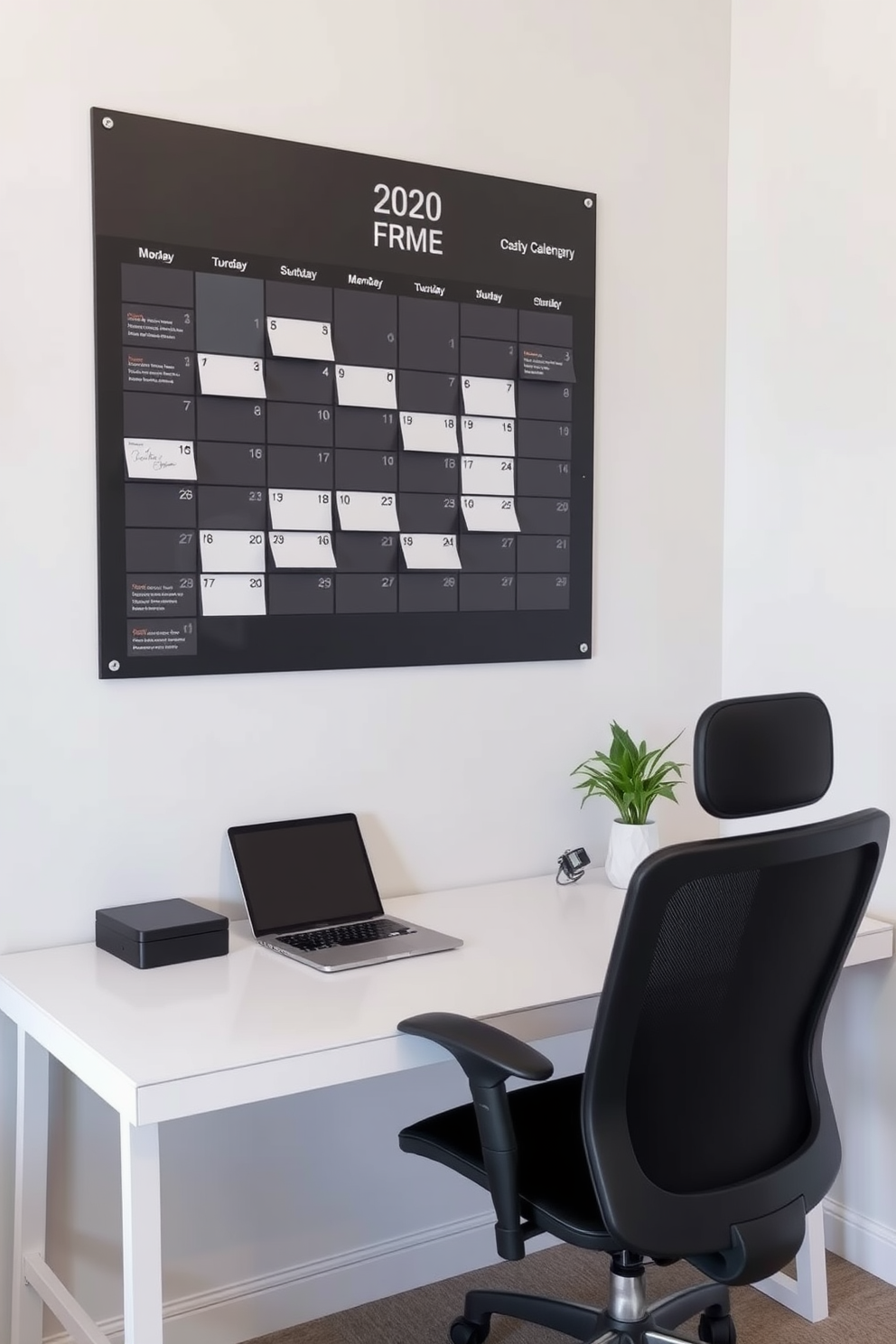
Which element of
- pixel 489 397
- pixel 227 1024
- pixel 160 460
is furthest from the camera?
pixel 489 397

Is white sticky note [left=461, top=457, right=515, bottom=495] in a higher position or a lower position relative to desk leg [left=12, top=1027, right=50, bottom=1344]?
higher

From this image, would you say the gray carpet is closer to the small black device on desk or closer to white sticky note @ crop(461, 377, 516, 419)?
the small black device on desk

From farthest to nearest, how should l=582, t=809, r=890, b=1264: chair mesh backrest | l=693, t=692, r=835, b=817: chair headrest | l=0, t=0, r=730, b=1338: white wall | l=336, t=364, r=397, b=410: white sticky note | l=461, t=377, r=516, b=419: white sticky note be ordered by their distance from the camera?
l=461, t=377, r=516, b=419: white sticky note < l=336, t=364, r=397, b=410: white sticky note < l=0, t=0, r=730, b=1338: white wall < l=693, t=692, r=835, b=817: chair headrest < l=582, t=809, r=890, b=1264: chair mesh backrest

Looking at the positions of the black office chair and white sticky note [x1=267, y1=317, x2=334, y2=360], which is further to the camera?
white sticky note [x1=267, y1=317, x2=334, y2=360]

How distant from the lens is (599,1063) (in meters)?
1.55

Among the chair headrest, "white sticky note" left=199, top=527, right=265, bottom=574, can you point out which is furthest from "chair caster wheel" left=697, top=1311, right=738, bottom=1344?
"white sticky note" left=199, top=527, right=265, bottom=574

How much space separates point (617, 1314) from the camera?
6.24ft

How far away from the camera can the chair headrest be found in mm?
1644

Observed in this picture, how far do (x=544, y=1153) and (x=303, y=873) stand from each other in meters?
0.65

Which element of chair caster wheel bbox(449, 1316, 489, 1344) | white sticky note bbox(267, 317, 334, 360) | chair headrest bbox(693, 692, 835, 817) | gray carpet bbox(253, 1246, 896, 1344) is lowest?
gray carpet bbox(253, 1246, 896, 1344)

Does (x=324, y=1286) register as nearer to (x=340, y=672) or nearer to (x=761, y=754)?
(x=340, y=672)

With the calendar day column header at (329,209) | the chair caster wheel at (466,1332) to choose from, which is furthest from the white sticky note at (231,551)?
the chair caster wheel at (466,1332)

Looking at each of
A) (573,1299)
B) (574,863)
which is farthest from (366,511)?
(573,1299)

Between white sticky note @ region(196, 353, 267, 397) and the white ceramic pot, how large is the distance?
1.07 m
